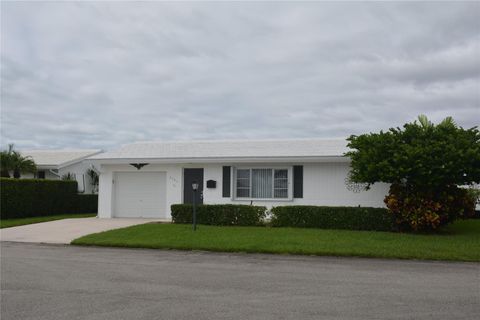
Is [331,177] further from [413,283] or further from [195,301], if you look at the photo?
[195,301]

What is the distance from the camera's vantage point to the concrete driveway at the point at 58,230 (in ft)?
53.1

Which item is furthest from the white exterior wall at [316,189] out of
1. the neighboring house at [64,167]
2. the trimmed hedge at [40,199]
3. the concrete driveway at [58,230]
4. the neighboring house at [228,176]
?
the neighboring house at [64,167]

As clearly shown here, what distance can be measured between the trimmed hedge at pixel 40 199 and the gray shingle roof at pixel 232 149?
3658 millimetres

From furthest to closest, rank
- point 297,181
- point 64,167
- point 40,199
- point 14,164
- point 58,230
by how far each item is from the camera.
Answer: point 64,167
point 14,164
point 40,199
point 297,181
point 58,230

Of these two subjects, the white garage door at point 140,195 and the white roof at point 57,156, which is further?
the white roof at point 57,156

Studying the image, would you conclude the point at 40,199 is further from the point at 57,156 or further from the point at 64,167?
the point at 57,156

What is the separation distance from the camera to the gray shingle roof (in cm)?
2094

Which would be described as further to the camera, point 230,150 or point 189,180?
point 230,150

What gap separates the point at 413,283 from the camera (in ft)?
29.3

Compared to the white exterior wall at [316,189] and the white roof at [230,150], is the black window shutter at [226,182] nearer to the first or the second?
the white exterior wall at [316,189]

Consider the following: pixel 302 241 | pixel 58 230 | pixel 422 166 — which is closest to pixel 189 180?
pixel 58 230

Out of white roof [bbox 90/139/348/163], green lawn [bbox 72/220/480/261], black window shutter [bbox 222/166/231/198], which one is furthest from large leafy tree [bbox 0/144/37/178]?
green lawn [bbox 72/220/480/261]

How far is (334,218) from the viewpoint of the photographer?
18.0 metres

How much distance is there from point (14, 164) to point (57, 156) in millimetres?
4211
